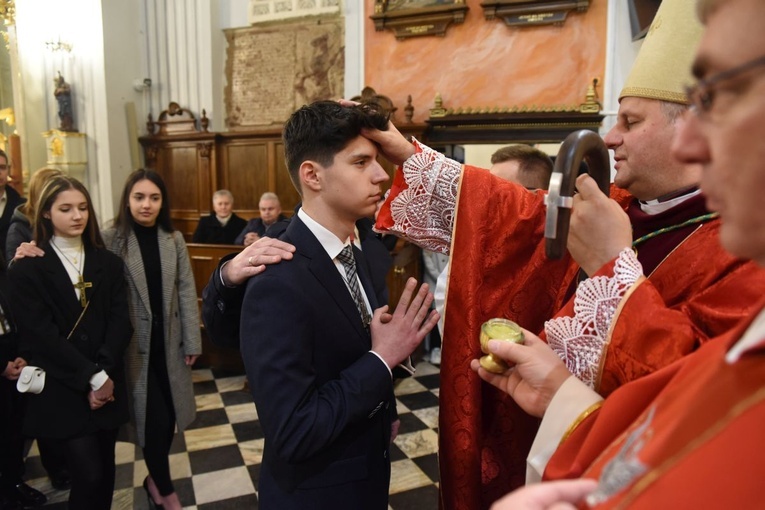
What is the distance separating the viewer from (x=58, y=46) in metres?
7.25

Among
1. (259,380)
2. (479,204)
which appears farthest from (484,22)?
(259,380)

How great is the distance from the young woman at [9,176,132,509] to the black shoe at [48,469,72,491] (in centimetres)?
85

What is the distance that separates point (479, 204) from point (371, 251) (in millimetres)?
631

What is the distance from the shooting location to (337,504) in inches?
54.1

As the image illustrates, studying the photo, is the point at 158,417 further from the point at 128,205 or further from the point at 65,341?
the point at 128,205

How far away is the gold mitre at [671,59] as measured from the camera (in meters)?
1.23

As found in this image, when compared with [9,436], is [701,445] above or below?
above

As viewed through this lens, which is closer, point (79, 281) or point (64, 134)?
point (79, 281)

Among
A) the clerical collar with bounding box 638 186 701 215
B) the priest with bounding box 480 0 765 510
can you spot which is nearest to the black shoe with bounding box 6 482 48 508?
the priest with bounding box 480 0 765 510

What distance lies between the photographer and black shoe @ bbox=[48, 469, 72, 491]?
2908 millimetres

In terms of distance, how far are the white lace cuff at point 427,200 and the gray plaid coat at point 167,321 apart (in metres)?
1.56

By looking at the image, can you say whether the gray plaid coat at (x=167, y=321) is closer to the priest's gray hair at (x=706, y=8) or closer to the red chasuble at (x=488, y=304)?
the red chasuble at (x=488, y=304)

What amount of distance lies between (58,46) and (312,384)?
7.96 m

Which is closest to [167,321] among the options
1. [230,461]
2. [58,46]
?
[230,461]
